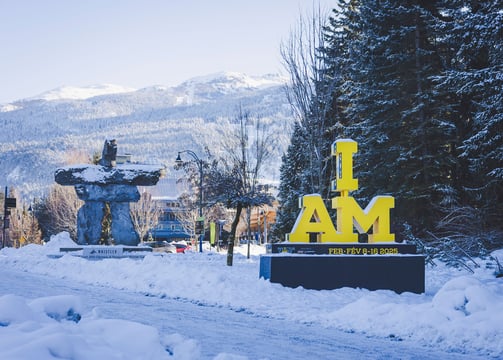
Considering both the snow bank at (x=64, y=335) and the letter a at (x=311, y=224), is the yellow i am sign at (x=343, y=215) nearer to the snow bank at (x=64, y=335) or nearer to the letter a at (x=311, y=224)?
the letter a at (x=311, y=224)

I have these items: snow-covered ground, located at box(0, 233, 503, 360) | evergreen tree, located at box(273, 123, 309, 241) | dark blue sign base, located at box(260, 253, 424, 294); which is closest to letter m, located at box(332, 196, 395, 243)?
dark blue sign base, located at box(260, 253, 424, 294)

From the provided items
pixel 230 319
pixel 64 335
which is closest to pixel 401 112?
pixel 230 319

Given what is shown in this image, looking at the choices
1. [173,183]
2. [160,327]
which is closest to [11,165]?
[173,183]

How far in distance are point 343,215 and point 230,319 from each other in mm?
6712

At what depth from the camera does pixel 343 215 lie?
1664cm

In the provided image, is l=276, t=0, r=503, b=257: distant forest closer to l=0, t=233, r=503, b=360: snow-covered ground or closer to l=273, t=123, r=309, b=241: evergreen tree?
l=0, t=233, r=503, b=360: snow-covered ground

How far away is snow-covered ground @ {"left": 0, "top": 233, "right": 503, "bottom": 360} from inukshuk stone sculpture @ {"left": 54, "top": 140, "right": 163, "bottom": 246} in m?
11.8

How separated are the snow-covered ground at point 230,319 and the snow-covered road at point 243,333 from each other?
17 mm

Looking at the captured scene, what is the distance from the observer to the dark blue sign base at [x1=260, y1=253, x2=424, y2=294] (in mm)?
15695

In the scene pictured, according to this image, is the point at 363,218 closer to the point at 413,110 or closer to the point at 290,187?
the point at 413,110

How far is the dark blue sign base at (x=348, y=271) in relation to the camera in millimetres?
15695

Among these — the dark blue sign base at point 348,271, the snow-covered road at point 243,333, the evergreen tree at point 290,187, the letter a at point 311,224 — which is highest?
the evergreen tree at point 290,187

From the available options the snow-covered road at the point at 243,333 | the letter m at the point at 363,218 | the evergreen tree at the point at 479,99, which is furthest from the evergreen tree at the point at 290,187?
the snow-covered road at the point at 243,333

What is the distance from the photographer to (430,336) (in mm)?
9031
